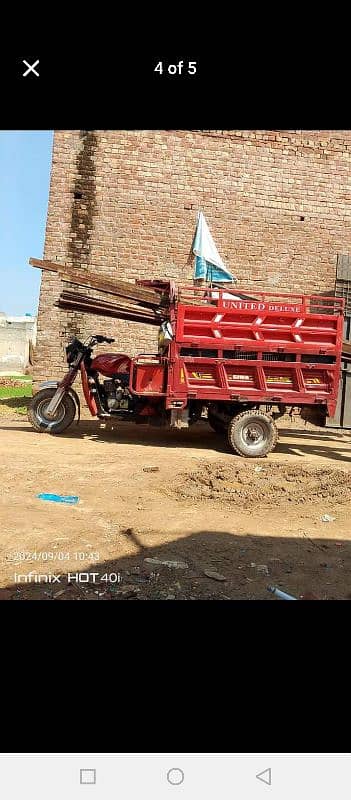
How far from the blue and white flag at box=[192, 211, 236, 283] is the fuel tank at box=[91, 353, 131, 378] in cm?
406

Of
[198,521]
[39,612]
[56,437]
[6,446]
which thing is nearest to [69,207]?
[56,437]

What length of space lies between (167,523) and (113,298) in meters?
4.87

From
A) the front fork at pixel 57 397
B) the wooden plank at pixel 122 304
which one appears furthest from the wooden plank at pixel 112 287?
the front fork at pixel 57 397

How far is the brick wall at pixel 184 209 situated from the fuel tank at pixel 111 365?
3230 millimetres

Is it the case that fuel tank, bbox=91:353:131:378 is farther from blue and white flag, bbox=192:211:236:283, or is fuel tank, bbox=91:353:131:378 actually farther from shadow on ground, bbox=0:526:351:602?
shadow on ground, bbox=0:526:351:602

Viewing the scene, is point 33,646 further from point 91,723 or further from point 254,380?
point 254,380

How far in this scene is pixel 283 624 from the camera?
1038 mm

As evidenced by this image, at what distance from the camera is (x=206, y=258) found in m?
10.4

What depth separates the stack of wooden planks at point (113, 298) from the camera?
260 inches

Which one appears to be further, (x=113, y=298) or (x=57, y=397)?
(x=113, y=298)

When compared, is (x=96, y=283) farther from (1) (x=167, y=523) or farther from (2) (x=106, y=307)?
(1) (x=167, y=523)

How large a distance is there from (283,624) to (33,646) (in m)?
0.56
